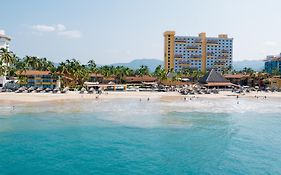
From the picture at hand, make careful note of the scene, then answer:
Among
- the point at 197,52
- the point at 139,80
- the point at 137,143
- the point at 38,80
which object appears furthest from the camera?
the point at 197,52

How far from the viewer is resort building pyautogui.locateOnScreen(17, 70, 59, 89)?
6644 cm

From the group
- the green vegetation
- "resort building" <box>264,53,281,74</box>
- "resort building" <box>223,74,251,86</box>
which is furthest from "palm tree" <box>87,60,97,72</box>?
"resort building" <box>264,53,281,74</box>

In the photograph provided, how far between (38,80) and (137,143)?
49113 millimetres

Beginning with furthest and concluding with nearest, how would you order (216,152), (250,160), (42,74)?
(42,74) < (216,152) < (250,160)

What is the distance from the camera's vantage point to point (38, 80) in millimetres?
67312

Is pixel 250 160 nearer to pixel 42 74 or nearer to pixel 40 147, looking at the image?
pixel 40 147

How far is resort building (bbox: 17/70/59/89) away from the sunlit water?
29.8 metres

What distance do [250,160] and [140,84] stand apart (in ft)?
209

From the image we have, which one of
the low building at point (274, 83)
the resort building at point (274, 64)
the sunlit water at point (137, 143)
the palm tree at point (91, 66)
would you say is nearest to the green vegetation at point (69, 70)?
the palm tree at point (91, 66)

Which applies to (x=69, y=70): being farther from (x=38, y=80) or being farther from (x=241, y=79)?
(x=241, y=79)

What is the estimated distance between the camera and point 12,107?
139 ft

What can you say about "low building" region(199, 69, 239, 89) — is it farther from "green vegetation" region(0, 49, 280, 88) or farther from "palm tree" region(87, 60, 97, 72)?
"palm tree" region(87, 60, 97, 72)

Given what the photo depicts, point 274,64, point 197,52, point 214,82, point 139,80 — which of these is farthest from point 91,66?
point 274,64

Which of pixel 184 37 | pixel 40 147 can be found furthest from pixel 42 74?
pixel 184 37
